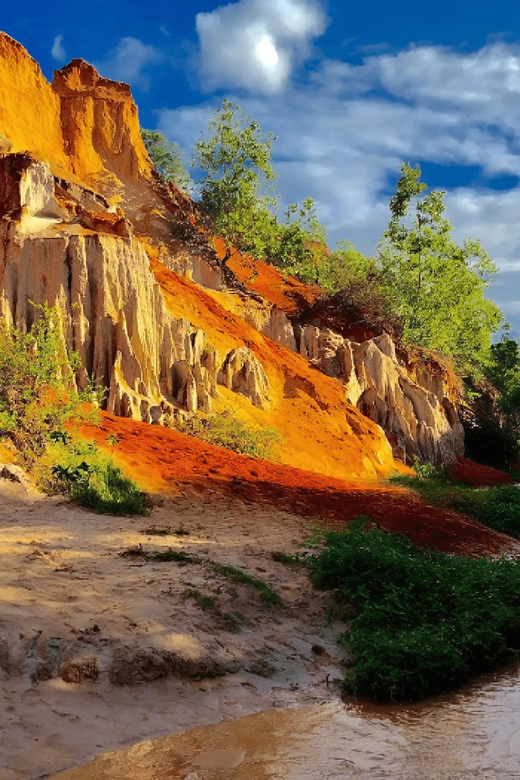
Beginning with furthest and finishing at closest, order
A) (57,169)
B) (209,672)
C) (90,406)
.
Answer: (57,169), (90,406), (209,672)

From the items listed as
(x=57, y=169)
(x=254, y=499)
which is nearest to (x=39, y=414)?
(x=254, y=499)

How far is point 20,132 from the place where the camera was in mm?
29484

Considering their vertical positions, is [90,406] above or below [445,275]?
below

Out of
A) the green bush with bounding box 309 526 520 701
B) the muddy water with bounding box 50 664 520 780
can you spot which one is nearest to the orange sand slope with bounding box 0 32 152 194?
the green bush with bounding box 309 526 520 701

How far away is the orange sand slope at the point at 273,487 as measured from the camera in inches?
496

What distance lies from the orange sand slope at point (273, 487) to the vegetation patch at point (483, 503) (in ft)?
6.63

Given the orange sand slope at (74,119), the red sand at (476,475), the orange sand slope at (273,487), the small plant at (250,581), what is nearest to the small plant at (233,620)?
the small plant at (250,581)

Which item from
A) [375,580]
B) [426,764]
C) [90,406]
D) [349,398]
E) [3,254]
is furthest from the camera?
[349,398]

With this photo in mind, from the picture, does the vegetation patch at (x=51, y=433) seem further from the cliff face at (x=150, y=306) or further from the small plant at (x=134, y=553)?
the cliff face at (x=150, y=306)

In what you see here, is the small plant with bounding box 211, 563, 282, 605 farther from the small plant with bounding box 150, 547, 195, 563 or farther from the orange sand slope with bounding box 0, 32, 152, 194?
the orange sand slope with bounding box 0, 32, 152, 194

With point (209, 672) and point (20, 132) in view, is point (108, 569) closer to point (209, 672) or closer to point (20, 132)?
point (209, 672)

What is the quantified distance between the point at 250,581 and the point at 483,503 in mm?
11236

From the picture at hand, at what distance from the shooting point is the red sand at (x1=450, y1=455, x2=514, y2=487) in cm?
2727

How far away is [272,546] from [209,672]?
3.99m
